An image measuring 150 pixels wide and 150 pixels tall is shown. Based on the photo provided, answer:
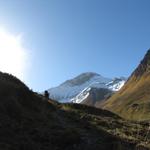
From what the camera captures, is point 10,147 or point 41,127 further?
point 41,127

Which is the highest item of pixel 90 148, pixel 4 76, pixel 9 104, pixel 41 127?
pixel 4 76

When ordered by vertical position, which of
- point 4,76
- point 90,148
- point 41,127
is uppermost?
point 4,76

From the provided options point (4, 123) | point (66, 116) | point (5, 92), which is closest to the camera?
point (4, 123)

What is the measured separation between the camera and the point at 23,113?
64.4 ft

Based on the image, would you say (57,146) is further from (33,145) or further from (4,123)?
(4,123)

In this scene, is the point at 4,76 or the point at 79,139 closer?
the point at 79,139

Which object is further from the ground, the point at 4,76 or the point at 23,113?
the point at 4,76

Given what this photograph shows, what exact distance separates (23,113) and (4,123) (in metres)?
2.04

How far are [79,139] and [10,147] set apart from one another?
10.7ft

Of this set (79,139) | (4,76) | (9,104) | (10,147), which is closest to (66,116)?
(4,76)

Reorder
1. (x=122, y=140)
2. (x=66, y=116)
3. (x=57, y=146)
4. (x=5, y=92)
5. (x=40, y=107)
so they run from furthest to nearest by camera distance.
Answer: (x=66, y=116) → (x=40, y=107) → (x=5, y=92) → (x=122, y=140) → (x=57, y=146)

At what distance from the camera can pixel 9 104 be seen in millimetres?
19469

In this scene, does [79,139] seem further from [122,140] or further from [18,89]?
[18,89]

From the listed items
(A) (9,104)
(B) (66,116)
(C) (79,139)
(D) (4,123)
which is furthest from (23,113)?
(B) (66,116)
